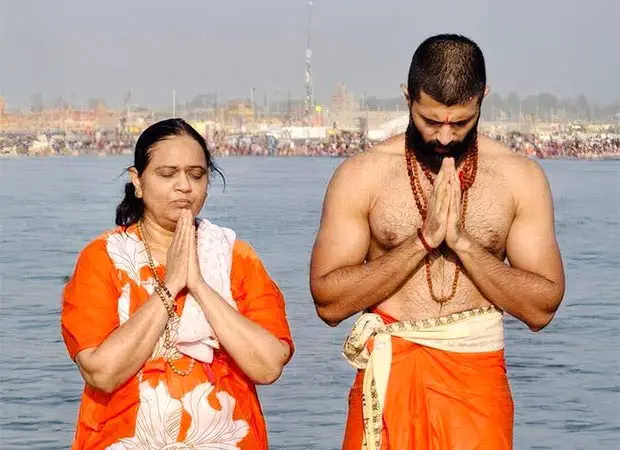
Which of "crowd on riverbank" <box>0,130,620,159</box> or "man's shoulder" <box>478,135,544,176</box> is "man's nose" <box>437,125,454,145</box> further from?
"crowd on riverbank" <box>0,130,620,159</box>

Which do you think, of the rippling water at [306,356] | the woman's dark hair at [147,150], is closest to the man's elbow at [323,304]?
the woman's dark hair at [147,150]

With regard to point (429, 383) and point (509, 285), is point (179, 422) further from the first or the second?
point (509, 285)

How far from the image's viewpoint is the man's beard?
5332mm

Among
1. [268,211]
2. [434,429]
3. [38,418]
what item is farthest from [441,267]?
[268,211]

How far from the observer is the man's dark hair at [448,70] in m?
5.24

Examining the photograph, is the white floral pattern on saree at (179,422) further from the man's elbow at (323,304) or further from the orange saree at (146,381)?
the man's elbow at (323,304)

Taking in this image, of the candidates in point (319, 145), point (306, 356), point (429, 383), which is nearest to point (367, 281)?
point (429, 383)

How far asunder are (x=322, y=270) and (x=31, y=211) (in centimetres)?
2824

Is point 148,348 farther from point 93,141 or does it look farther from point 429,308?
point 93,141

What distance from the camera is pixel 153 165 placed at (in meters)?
5.38

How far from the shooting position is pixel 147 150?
213 inches

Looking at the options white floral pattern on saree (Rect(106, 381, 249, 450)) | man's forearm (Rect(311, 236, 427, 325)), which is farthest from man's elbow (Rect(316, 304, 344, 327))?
white floral pattern on saree (Rect(106, 381, 249, 450))

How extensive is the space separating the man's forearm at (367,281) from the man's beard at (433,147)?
0.25m

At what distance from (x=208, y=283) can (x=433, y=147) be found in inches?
29.6
